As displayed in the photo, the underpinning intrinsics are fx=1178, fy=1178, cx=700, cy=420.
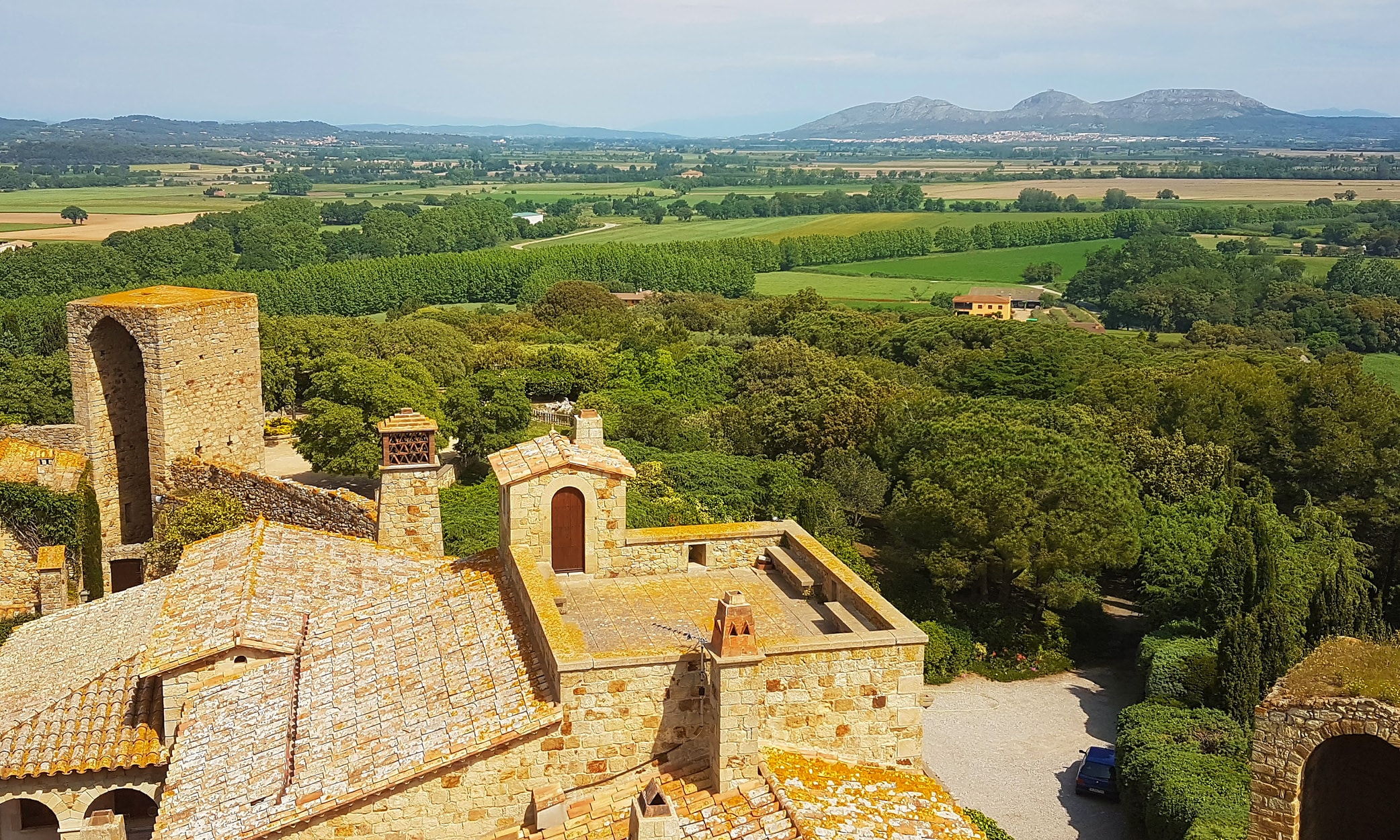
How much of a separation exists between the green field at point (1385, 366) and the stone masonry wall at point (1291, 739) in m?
64.6

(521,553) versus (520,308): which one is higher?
(521,553)

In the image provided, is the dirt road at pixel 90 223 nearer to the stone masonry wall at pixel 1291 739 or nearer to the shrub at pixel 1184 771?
the shrub at pixel 1184 771

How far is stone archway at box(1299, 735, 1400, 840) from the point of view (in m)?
→ 10.6

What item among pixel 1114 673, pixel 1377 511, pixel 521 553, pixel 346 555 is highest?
pixel 521 553

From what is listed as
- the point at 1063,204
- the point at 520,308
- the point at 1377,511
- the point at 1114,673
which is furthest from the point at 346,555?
the point at 1063,204

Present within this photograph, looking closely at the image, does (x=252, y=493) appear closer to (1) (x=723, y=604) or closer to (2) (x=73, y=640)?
(2) (x=73, y=640)

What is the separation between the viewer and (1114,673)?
28609 millimetres

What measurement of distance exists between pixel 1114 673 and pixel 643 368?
3194 cm

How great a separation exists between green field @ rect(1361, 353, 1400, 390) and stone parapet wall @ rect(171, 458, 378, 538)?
6393cm

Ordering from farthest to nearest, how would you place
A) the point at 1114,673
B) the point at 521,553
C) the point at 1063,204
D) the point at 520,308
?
the point at 1063,204
the point at 520,308
the point at 1114,673
the point at 521,553

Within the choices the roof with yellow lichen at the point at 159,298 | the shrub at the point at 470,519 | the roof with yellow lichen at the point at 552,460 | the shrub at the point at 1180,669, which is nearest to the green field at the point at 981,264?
the shrub at the point at 470,519

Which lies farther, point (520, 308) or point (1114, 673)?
point (520, 308)

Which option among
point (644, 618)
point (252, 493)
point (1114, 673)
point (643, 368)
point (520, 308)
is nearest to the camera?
point (644, 618)

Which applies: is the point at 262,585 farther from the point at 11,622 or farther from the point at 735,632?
the point at 11,622
